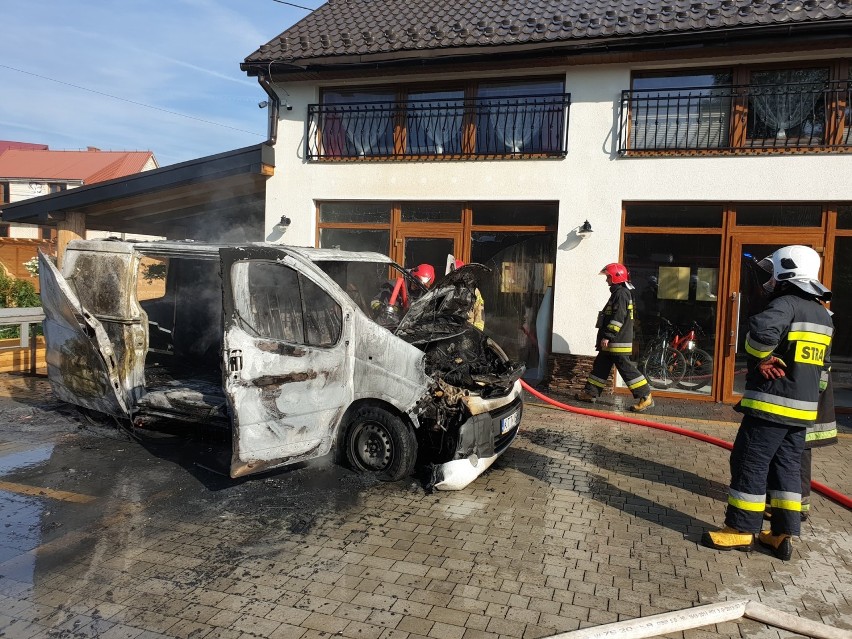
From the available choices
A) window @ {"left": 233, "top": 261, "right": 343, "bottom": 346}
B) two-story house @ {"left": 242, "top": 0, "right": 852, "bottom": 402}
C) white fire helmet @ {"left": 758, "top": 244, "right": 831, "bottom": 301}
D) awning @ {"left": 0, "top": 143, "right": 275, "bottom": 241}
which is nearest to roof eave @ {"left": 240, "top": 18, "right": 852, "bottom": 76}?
two-story house @ {"left": 242, "top": 0, "right": 852, "bottom": 402}

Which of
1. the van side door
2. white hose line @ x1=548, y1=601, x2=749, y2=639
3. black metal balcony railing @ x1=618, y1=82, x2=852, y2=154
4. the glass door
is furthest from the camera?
the glass door

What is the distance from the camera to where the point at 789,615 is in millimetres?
3299

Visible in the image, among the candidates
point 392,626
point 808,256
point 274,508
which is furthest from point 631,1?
point 392,626

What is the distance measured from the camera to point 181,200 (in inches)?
472

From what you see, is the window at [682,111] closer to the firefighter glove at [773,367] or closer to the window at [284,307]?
the firefighter glove at [773,367]

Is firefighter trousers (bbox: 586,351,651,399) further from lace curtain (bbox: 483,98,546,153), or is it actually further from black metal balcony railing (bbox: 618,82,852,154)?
lace curtain (bbox: 483,98,546,153)

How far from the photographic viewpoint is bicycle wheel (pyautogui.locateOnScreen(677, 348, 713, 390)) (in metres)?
9.10

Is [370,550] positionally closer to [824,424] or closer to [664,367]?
[824,424]

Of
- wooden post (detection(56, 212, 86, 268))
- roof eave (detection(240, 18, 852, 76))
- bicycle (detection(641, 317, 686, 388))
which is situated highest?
roof eave (detection(240, 18, 852, 76))

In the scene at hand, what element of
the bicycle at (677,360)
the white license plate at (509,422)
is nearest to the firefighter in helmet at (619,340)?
the bicycle at (677,360)

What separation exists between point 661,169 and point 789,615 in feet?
22.8

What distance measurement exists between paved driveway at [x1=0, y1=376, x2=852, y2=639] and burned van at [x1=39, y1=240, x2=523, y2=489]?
387 mm

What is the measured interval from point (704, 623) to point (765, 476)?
1.27 meters

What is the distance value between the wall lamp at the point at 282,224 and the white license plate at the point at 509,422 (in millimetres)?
6399
